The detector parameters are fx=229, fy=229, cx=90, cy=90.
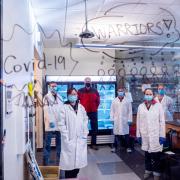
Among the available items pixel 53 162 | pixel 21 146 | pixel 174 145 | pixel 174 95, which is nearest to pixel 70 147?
pixel 21 146

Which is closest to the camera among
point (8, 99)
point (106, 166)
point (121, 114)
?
point (8, 99)

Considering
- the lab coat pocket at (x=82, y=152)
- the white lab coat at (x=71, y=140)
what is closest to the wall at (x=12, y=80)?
the white lab coat at (x=71, y=140)

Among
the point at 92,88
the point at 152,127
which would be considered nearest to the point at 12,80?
the point at 152,127

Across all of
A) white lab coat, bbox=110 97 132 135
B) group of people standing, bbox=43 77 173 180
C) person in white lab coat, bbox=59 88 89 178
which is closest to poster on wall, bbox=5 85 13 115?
group of people standing, bbox=43 77 173 180

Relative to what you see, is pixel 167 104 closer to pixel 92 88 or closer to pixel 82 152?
pixel 92 88

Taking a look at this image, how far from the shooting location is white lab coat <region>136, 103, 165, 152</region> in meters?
3.10

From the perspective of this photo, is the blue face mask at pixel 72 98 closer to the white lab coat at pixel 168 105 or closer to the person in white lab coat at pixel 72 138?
the person in white lab coat at pixel 72 138

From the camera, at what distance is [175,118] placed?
4562 millimetres

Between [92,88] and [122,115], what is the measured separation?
0.89 meters

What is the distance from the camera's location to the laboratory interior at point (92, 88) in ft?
5.27

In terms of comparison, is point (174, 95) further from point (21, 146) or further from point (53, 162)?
point (21, 146)

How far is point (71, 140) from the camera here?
2.58 metres

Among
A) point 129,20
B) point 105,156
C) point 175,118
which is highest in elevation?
point 129,20

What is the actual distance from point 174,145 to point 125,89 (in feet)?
5.81
